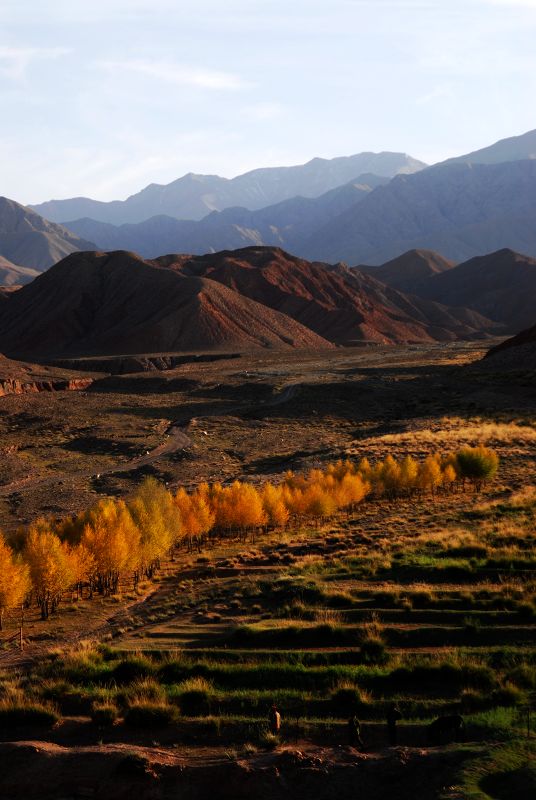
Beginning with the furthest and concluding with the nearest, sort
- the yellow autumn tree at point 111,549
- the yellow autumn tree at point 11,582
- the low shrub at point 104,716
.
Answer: the yellow autumn tree at point 111,549
the yellow autumn tree at point 11,582
the low shrub at point 104,716

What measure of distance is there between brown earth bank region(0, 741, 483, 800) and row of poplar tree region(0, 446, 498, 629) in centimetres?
1751

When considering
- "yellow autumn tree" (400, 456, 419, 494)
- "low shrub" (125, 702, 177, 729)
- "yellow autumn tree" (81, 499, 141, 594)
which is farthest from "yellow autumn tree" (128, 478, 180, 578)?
"low shrub" (125, 702, 177, 729)

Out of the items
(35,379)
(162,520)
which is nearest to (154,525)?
(162,520)

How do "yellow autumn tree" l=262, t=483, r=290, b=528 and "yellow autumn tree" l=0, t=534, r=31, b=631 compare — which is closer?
"yellow autumn tree" l=0, t=534, r=31, b=631

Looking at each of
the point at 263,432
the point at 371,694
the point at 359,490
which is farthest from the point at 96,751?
the point at 263,432

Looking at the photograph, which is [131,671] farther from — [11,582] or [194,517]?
[194,517]

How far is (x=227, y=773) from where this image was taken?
13.9 metres

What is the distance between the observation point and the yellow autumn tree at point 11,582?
102 ft

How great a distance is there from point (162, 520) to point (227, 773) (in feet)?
87.0

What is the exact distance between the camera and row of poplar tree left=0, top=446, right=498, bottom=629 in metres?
33.2

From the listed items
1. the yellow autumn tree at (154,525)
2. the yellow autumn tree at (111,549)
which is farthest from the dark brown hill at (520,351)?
the yellow autumn tree at (111,549)

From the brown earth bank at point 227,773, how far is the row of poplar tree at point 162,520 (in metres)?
17.5

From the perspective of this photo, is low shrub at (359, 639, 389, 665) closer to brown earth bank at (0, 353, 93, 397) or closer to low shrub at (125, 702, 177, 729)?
low shrub at (125, 702, 177, 729)

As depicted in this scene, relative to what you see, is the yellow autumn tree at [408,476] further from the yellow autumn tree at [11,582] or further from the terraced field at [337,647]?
the yellow autumn tree at [11,582]
